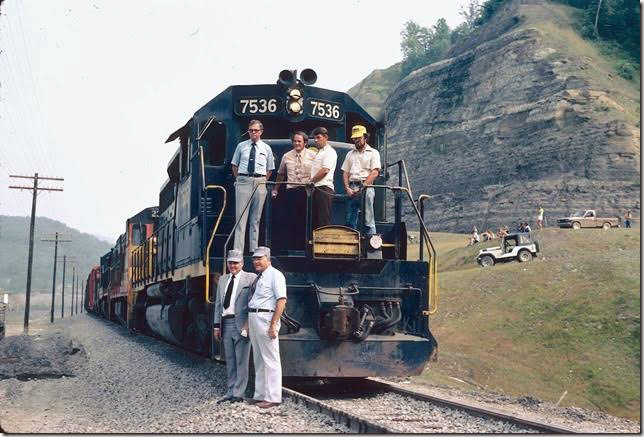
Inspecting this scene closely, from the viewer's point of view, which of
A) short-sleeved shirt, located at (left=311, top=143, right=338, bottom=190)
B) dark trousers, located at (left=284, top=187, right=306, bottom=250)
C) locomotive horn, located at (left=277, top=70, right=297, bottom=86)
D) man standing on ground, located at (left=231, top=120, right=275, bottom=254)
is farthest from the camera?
locomotive horn, located at (left=277, top=70, right=297, bottom=86)

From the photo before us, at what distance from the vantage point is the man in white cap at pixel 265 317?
7.55 metres

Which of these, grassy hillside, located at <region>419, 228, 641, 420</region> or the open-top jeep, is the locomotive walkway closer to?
grassy hillside, located at <region>419, 228, 641, 420</region>

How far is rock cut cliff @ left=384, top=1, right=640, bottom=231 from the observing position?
61.0m

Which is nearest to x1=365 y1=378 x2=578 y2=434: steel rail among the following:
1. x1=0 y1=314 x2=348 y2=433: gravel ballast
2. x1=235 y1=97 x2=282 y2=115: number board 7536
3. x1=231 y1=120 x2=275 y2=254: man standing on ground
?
x1=0 y1=314 x2=348 y2=433: gravel ballast

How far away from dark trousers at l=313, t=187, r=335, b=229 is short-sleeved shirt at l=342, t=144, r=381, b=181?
1.44ft

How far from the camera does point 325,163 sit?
8.55 m

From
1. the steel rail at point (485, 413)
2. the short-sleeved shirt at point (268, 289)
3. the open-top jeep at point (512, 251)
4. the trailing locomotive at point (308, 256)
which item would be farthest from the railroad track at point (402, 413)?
the open-top jeep at point (512, 251)

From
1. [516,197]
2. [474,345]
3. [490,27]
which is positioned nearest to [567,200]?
A: [516,197]

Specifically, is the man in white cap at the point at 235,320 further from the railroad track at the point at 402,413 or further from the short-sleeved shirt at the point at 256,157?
the short-sleeved shirt at the point at 256,157

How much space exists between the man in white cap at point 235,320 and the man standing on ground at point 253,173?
2.26 ft

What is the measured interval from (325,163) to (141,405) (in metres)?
3.40

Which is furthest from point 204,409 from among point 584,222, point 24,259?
point 24,259

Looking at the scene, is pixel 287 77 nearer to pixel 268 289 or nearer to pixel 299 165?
pixel 299 165

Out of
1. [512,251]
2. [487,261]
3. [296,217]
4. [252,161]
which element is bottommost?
[296,217]
